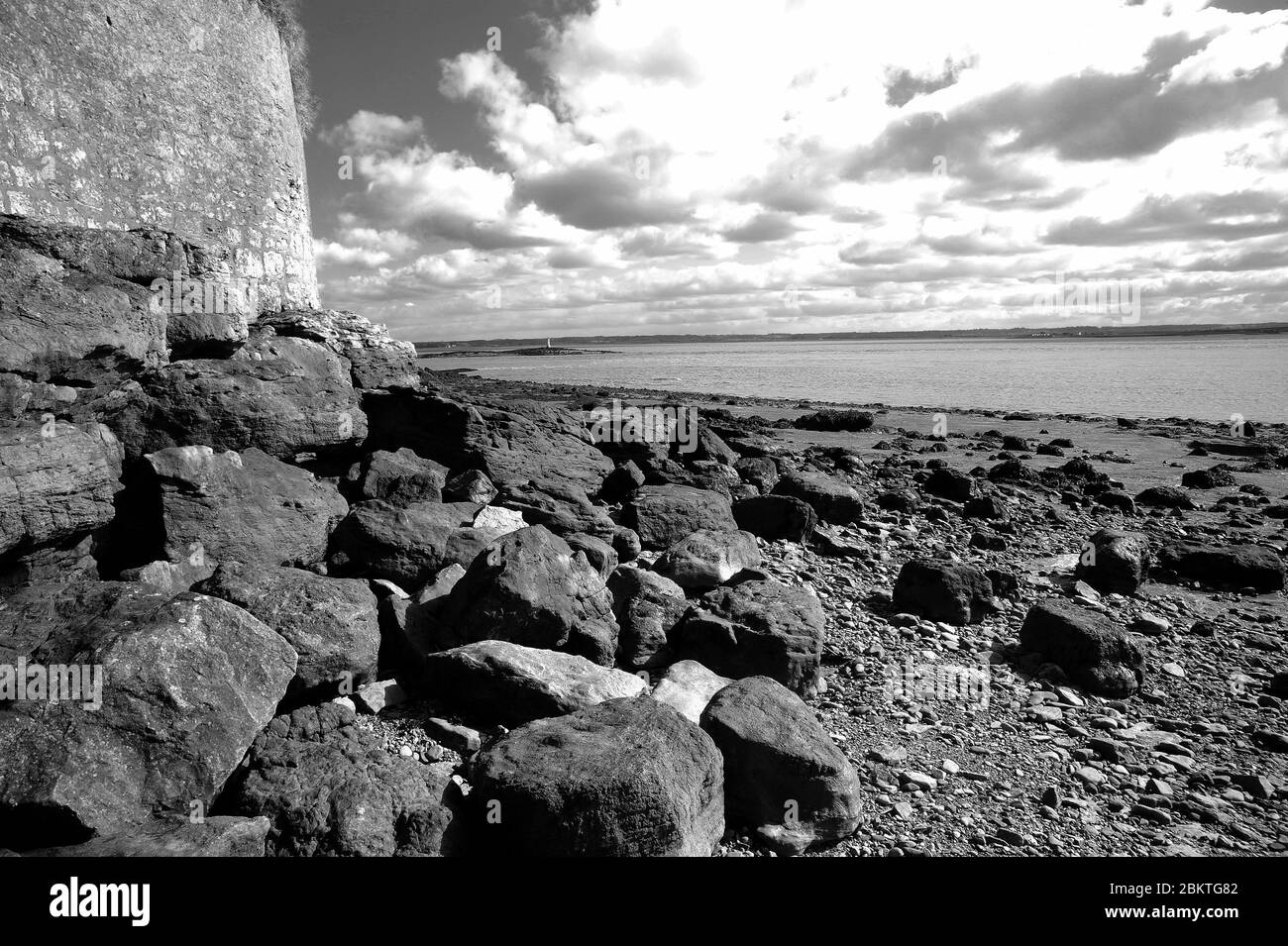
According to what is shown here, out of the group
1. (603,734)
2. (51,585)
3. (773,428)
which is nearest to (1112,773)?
(603,734)

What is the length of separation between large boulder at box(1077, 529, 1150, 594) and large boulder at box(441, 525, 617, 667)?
641cm

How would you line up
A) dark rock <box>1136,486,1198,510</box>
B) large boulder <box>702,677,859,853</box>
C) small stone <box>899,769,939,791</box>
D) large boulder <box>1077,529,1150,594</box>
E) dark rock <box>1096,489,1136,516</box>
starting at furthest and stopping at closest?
1. dark rock <box>1136,486,1198,510</box>
2. dark rock <box>1096,489,1136,516</box>
3. large boulder <box>1077,529,1150,594</box>
4. small stone <box>899,769,939,791</box>
5. large boulder <box>702,677,859,853</box>

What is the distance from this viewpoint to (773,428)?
27.8 meters

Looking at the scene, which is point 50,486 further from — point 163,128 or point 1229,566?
point 1229,566

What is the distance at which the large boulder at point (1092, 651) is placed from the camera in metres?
6.52

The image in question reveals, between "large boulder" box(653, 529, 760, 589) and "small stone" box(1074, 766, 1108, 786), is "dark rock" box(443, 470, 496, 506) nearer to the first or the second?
"large boulder" box(653, 529, 760, 589)

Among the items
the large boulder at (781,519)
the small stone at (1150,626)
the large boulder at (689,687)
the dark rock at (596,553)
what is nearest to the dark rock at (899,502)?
the large boulder at (781,519)

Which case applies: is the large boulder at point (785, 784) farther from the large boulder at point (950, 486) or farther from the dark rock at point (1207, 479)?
the dark rock at point (1207, 479)

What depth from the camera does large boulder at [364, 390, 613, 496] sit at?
914cm

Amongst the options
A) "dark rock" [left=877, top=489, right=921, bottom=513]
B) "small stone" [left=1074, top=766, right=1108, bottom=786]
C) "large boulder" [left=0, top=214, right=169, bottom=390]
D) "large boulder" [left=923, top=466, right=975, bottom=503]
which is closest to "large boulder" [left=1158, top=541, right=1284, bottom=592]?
"dark rock" [left=877, top=489, right=921, bottom=513]

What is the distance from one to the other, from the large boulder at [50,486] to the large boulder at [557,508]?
3496mm
